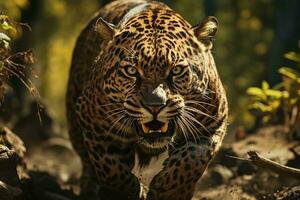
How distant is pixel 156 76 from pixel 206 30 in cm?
108

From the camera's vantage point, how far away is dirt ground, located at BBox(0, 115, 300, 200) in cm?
846

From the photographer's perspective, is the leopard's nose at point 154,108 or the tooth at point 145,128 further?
the tooth at point 145,128

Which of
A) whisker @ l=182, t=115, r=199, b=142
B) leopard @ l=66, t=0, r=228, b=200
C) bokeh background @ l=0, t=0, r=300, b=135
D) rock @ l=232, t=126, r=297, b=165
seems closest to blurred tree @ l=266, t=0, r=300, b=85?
bokeh background @ l=0, t=0, r=300, b=135

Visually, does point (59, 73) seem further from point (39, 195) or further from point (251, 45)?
point (39, 195)

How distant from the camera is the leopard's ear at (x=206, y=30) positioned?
8.80 m

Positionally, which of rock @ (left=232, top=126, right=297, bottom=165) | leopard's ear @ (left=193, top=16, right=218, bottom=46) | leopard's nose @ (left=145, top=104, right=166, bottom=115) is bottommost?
rock @ (left=232, top=126, right=297, bottom=165)

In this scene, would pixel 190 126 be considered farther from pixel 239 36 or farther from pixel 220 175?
pixel 239 36

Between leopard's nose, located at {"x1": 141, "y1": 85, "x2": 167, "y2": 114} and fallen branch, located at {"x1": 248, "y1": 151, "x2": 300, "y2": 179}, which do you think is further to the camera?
leopard's nose, located at {"x1": 141, "y1": 85, "x2": 167, "y2": 114}

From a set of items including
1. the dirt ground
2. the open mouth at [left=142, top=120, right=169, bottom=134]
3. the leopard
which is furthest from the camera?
the dirt ground

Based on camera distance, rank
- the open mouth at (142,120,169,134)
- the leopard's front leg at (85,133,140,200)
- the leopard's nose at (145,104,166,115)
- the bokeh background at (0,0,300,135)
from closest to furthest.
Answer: the leopard's nose at (145,104,166,115)
the open mouth at (142,120,169,134)
the leopard's front leg at (85,133,140,200)
the bokeh background at (0,0,300,135)

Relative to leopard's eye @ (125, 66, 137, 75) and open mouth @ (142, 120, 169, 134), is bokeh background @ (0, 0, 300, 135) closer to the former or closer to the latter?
leopard's eye @ (125, 66, 137, 75)

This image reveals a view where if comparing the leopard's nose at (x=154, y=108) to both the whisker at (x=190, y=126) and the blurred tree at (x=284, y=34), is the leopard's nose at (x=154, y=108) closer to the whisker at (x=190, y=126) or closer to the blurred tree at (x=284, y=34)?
the whisker at (x=190, y=126)

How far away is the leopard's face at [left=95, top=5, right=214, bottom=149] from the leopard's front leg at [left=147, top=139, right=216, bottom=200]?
0.21 meters

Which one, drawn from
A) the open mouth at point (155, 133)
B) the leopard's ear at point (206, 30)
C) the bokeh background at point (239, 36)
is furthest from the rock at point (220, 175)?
the bokeh background at point (239, 36)
